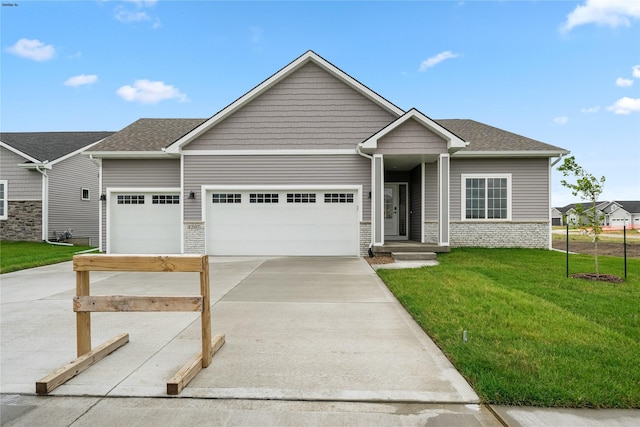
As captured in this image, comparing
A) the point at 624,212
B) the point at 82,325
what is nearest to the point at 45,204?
the point at 82,325

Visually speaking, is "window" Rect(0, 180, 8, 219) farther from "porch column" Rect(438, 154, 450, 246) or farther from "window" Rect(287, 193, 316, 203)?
"porch column" Rect(438, 154, 450, 246)

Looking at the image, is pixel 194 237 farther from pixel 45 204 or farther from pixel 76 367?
pixel 45 204

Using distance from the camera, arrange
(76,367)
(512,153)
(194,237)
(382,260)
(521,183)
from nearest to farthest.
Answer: (76,367) → (382,260) → (194,237) → (512,153) → (521,183)

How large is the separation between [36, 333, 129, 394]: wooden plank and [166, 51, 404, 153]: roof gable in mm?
9556

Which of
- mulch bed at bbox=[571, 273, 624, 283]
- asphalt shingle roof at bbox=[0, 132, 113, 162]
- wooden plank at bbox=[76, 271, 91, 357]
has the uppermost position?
asphalt shingle roof at bbox=[0, 132, 113, 162]

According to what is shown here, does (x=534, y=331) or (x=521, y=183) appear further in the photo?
(x=521, y=183)

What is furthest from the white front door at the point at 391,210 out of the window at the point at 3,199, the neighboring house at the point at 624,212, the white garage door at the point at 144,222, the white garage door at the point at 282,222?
the neighboring house at the point at 624,212

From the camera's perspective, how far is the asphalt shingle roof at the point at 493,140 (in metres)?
12.9

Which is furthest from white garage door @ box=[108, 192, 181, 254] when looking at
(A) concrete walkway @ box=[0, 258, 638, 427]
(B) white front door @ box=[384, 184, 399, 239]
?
(B) white front door @ box=[384, 184, 399, 239]

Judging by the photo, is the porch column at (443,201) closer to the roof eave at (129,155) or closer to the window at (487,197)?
the window at (487,197)

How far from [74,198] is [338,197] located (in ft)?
48.8

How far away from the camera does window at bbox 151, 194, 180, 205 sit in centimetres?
1317

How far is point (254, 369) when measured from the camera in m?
3.23

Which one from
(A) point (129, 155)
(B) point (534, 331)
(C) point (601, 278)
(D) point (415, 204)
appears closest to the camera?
(B) point (534, 331)
